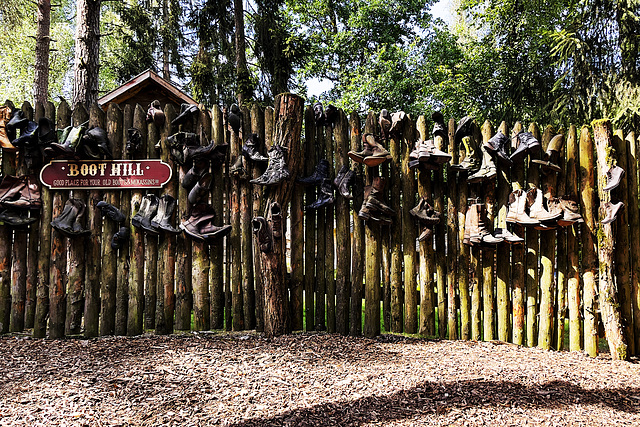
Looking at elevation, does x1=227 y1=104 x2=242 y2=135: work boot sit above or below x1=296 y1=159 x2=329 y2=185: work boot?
above

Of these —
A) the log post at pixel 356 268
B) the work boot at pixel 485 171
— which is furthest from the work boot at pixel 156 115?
the work boot at pixel 485 171

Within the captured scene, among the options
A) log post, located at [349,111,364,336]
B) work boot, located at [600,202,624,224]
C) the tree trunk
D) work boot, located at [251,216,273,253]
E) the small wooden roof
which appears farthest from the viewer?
the small wooden roof

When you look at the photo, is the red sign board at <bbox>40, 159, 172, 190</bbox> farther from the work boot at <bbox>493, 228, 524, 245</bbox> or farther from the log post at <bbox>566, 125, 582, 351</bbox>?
the log post at <bbox>566, 125, 582, 351</bbox>

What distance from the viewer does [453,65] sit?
1331 centimetres

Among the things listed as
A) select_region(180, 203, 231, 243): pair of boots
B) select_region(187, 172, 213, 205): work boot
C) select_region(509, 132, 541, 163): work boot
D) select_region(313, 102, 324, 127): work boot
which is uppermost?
select_region(313, 102, 324, 127): work boot

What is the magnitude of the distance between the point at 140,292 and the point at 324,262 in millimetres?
1652

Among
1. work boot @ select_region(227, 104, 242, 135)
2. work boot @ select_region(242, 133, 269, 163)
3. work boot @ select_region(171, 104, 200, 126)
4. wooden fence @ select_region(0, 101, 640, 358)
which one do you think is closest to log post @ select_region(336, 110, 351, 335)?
wooden fence @ select_region(0, 101, 640, 358)

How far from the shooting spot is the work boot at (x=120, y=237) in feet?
12.0

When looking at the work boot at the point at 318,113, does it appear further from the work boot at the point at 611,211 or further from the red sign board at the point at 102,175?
the work boot at the point at 611,211

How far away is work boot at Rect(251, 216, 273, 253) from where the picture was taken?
3.54m

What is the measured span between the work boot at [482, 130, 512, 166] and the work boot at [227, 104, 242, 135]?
2.17m

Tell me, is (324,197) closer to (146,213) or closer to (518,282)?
(146,213)

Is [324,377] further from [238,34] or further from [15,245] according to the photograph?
[238,34]

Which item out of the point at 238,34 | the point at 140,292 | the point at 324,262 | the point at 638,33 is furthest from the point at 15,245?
the point at 238,34
